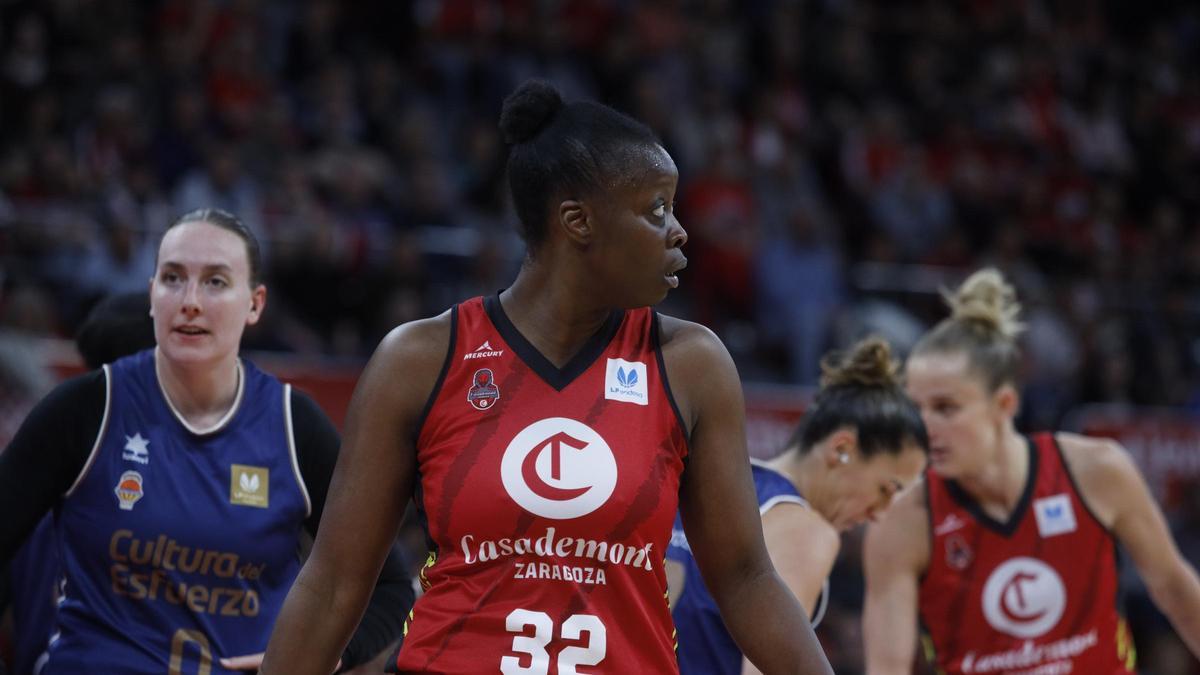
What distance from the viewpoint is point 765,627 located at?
9.44ft

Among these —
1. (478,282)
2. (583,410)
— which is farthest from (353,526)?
(478,282)

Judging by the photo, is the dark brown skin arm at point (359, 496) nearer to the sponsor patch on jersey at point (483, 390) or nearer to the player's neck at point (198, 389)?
the sponsor patch on jersey at point (483, 390)

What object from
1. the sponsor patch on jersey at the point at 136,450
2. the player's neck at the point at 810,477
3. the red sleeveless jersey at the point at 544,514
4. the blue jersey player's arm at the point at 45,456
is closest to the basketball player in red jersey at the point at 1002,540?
A: the player's neck at the point at 810,477

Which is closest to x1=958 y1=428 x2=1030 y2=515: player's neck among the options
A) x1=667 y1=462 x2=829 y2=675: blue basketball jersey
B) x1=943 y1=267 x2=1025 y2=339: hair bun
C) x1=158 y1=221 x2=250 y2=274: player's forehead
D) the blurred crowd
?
x1=943 y1=267 x2=1025 y2=339: hair bun

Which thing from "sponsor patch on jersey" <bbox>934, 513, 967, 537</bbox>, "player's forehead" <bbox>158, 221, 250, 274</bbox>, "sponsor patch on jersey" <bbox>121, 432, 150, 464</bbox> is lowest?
"sponsor patch on jersey" <bbox>934, 513, 967, 537</bbox>

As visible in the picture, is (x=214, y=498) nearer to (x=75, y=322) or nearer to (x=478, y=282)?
(x=75, y=322)

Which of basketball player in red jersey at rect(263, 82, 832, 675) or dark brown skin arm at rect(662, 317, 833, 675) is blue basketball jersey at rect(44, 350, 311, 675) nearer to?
basketball player in red jersey at rect(263, 82, 832, 675)

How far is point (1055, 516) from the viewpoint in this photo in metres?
4.97

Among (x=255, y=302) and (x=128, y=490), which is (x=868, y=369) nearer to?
(x=255, y=302)

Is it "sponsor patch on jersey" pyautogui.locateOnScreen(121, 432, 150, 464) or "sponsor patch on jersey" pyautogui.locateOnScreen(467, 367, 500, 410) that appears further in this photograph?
"sponsor patch on jersey" pyautogui.locateOnScreen(121, 432, 150, 464)

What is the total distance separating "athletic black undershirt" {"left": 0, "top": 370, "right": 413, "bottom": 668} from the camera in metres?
3.58

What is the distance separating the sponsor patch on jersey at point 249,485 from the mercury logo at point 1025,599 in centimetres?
243

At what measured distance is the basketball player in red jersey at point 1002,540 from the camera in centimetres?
485

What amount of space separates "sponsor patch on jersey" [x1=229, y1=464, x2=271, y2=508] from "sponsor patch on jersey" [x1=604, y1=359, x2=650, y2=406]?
1304mm
